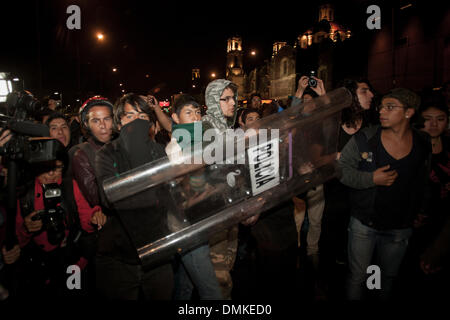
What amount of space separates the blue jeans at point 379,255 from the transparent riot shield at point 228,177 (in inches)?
38.5

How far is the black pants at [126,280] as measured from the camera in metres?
2.07

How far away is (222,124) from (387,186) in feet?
5.72

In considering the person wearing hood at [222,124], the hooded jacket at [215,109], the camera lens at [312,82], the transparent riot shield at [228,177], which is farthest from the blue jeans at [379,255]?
the hooded jacket at [215,109]

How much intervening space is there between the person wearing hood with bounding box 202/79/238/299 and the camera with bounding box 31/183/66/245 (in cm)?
155

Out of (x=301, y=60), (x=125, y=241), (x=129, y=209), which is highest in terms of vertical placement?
(x=301, y=60)

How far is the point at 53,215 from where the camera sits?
8.26 feet

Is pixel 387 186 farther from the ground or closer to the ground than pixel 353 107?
closer to the ground

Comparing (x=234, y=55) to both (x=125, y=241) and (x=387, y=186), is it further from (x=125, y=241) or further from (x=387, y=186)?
(x=125, y=241)

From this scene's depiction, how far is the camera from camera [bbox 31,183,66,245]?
2504 millimetres

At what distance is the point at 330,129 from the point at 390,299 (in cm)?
195

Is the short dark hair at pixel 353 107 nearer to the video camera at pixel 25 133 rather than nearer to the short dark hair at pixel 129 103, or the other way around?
the short dark hair at pixel 129 103

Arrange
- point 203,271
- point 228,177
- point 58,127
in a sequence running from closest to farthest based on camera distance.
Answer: point 228,177, point 203,271, point 58,127

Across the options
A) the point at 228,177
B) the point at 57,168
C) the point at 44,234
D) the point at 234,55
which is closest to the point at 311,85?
the point at 228,177
